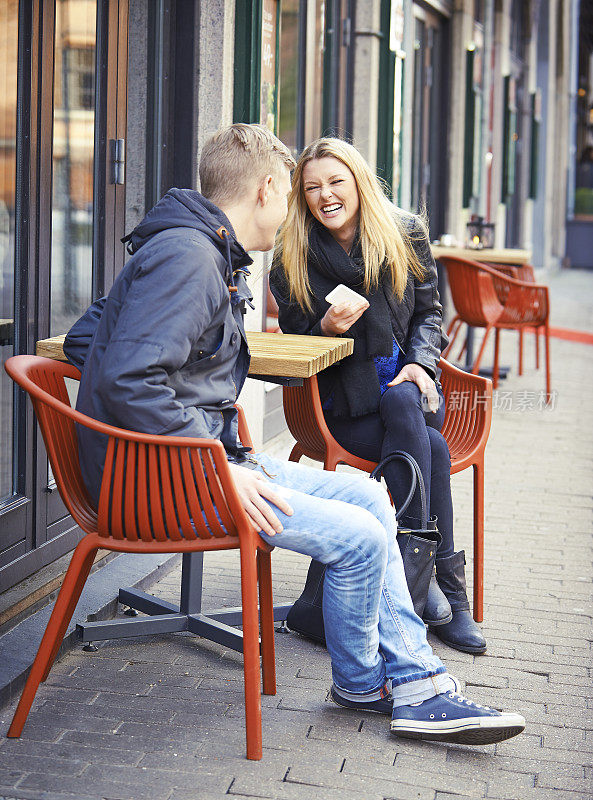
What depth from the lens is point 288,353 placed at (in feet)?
10.8

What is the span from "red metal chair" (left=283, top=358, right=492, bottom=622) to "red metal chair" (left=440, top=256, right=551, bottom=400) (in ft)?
13.7

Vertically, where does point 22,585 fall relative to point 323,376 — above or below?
below

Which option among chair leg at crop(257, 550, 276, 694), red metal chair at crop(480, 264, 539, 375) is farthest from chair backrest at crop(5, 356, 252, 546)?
red metal chair at crop(480, 264, 539, 375)

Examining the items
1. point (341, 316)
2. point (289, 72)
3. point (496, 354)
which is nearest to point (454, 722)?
point (341, 316)

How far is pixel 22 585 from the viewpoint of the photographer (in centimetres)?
373

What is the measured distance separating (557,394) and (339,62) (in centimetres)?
316

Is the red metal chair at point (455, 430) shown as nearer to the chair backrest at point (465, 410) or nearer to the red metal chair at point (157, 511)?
the chair backrest at point (465, 410)

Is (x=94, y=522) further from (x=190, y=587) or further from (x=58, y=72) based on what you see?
(x=58, y=72)

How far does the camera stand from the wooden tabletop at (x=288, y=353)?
3162mm

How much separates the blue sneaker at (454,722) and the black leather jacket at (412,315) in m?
1.35

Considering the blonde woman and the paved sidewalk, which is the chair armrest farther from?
the paved sidewalk

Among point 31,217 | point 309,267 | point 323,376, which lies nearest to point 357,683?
point 323,376

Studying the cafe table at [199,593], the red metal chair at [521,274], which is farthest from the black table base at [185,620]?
the red metal chair at [521,274]

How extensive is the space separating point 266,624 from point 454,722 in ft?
2.02
